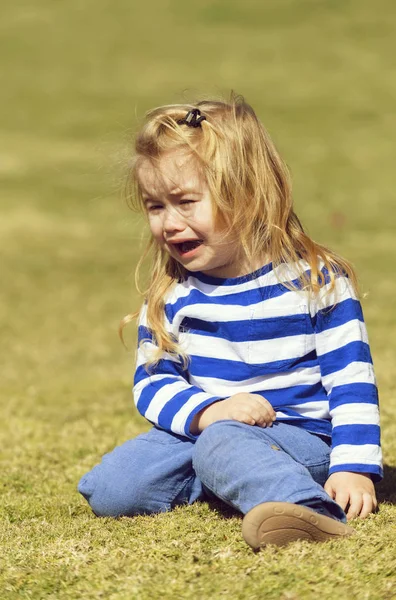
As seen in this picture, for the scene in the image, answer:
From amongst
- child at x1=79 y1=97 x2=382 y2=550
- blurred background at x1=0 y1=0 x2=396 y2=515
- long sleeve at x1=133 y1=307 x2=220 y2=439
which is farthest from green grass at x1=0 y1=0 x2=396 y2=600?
long sleeve at x1=133 y1=307 x2=220 y2=439

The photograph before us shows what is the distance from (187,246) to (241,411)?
67 centimetres

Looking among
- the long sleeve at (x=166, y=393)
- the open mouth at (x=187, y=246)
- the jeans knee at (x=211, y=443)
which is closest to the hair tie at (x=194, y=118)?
the open mouth at (x=187, y=246)

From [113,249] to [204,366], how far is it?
9.47 m

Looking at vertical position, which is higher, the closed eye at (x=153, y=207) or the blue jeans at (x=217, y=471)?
the closed eye at (x=153, y=207)

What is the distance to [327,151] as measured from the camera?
2052cm

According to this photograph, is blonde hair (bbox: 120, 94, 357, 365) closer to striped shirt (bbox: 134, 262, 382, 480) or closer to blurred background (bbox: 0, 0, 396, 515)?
striped shirt (bbox: 134, 262, 382, 480)

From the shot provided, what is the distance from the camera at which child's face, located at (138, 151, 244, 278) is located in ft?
12.2

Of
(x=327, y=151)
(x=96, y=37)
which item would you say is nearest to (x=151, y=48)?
(x=96, y=37)

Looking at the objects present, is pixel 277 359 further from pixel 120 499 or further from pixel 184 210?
pixel 120 499

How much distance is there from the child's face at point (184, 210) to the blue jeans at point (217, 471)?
671 millimetres

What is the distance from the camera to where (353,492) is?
11.2ft

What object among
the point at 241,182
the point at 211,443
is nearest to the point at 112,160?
the point at 241,182

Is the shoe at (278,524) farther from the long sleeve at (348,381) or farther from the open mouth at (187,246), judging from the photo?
the open mouth at (187,246)

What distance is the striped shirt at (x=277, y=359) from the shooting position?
359 centimetres
